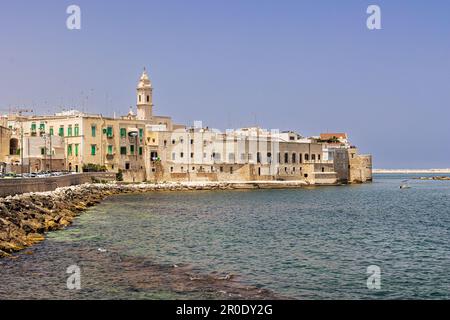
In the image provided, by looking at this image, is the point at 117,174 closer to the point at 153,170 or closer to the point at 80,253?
the point at 153,170

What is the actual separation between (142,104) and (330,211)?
37.8 metres

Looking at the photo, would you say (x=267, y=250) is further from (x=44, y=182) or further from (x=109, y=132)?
(x=109, y=132)

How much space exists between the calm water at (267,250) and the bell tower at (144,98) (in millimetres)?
34893

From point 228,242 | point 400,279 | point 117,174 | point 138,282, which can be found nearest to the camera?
point 138,282

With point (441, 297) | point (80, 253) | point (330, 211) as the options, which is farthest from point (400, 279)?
point (330, 211)

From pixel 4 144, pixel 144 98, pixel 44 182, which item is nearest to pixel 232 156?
pixel 144 98

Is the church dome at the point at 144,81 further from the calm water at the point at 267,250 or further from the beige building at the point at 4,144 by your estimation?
the calm water at the point at 267,250

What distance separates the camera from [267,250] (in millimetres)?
22062

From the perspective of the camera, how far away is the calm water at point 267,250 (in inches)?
603

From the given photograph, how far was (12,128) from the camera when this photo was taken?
221 ft

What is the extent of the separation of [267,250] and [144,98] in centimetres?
5397

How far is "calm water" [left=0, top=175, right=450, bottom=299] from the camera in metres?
15.3

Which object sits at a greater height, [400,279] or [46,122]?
[46,122]

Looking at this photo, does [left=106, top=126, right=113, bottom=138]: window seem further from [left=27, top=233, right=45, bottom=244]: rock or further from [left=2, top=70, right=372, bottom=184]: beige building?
[left=27, top=233, right=45, bottom=244]: rock
